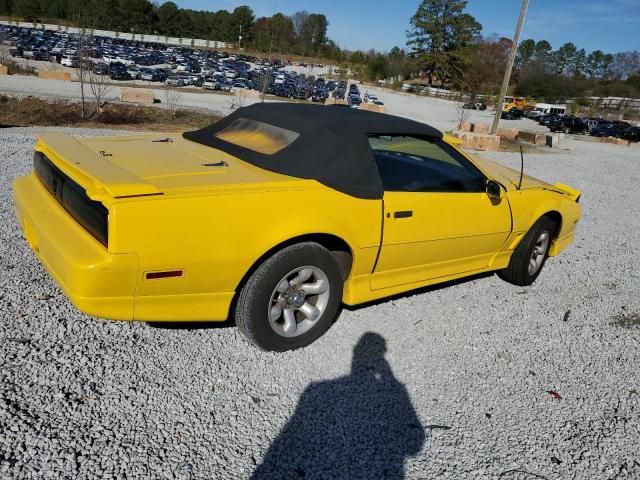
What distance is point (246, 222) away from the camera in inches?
106

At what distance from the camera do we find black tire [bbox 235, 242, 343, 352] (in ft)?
9.29

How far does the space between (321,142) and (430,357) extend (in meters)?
1.58

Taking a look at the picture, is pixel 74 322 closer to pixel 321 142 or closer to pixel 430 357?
pixel 321 142

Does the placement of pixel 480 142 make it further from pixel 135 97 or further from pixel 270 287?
pixel 270 287

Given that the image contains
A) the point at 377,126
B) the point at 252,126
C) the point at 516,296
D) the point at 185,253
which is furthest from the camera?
the point at 516,296

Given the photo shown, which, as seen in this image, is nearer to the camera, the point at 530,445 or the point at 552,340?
the point at 530,445

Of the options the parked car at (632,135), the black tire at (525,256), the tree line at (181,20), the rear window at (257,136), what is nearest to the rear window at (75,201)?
the rear window at (257,136)

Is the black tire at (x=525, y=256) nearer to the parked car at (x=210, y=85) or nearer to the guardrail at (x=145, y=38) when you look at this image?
the parked car at (x=210, y=85)

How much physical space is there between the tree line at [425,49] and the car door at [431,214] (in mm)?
56442

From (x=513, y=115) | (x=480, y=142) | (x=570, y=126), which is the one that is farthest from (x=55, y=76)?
(x=513, y=115)

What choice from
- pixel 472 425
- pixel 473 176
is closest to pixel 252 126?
pixel 473 176

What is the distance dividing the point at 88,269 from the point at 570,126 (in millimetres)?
38881

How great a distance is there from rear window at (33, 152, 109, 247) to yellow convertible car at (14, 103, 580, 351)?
13 mm

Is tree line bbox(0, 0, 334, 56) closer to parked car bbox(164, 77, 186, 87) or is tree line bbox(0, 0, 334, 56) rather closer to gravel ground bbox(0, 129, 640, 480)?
parked car bbox(164, 77, 186, 87)
